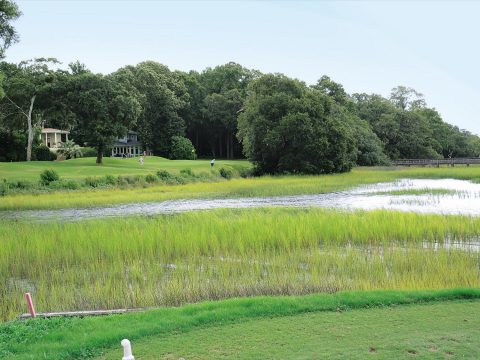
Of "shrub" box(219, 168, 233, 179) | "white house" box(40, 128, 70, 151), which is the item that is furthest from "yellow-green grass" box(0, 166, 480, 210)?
"white house" box(40, 128, 70, 151)

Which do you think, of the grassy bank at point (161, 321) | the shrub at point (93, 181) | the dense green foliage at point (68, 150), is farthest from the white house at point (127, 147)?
the grassy bank at point (161, 321)

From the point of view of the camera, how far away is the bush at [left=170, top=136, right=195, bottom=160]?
76250 mm

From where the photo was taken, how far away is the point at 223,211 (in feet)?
73.7

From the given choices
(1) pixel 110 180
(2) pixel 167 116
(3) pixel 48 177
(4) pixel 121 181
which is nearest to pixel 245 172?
(4) pixel 121 181

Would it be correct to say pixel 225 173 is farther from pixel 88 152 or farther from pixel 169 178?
pixel 88 152

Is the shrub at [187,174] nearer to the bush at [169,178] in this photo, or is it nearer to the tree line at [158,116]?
the bush at [169,178]

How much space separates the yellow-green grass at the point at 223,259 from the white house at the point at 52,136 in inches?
2675

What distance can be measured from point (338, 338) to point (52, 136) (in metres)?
85.1

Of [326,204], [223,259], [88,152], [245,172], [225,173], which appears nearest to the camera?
[223,259]

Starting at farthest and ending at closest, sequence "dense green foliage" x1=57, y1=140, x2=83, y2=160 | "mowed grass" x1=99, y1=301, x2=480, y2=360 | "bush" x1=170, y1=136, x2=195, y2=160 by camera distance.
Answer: "bush" x1=170, y1=136, x2=195, y2=160 → "dense green foliage" x1=57, y1=140, x2=83, y2=160 → "mowed grass" x1=99, y1=301, x2=480, y2=360

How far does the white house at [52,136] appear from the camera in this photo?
3199 inches

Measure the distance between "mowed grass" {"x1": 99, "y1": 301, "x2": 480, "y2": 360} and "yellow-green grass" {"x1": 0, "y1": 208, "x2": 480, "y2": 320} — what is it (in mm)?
2590

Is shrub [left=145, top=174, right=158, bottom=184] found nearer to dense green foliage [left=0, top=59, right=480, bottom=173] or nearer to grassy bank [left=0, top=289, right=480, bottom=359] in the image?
dense green foliage [left=0, top=59, right=480, bottom=173]

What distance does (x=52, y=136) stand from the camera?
8419 cm
